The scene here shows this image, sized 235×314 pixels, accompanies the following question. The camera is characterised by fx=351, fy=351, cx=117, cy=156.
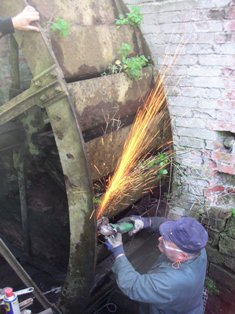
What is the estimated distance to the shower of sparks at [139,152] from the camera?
10.5 ft

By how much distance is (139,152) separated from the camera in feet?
11.4

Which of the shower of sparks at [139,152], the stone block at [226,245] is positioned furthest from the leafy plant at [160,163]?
the stone block at [226,245]

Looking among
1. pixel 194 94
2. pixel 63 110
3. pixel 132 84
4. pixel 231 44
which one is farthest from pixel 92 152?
pixel 231 44

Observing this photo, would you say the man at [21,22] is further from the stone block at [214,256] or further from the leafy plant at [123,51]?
the stone block at [214,256]

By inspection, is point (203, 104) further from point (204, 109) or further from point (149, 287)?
point (149, 287)

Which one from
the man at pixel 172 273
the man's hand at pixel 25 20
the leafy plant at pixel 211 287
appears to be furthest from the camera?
the leafy plant at pixel 211 287

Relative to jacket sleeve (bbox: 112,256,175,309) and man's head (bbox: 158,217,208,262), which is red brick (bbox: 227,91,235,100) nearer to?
man's head (bbox: 158,217,208,262)

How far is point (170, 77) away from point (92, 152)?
147cm

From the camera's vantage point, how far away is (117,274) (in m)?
2.63

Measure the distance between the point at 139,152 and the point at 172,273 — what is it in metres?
1.30

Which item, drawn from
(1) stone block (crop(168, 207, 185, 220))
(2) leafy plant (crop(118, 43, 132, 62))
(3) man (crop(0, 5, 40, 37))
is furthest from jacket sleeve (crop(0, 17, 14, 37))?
(1) stone block (crop(168, 207, 185, 220))

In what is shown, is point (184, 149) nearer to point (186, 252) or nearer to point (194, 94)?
point (194, 94)

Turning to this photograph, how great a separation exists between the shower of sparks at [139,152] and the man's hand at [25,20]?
130 cm

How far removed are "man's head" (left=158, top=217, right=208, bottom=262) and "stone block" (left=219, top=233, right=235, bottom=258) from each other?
1.47 meters
